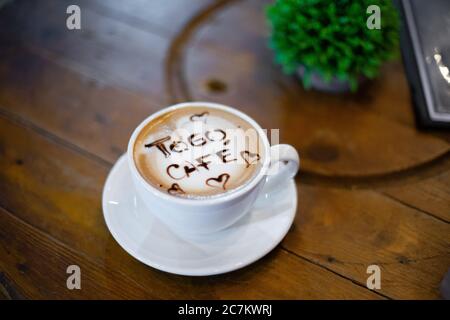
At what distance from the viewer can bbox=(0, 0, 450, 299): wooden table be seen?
2.18 feet

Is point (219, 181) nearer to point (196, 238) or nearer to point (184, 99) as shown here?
point (196, 238)

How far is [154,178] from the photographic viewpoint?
644 millimetres

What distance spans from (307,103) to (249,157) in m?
0.30

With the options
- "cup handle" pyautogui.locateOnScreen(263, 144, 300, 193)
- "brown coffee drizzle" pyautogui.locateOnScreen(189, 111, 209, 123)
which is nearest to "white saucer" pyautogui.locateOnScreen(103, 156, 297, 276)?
"cup handle" pyautogui.locateOnScreen(263, 144, 300, 193)

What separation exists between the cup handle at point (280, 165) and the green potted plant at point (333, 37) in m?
0.27

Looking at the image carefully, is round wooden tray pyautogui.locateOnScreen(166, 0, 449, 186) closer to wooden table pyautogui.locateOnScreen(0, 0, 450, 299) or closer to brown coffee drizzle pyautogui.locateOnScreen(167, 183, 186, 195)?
wooden table pyautogui.locateOnScreen(0, 0, 450, 299)

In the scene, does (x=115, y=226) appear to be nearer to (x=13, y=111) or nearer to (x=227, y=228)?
(x=227, y=228)

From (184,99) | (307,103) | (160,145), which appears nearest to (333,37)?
(307,103)

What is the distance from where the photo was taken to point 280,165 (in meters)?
0.72

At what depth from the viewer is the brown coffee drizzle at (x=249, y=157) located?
2.19 ft

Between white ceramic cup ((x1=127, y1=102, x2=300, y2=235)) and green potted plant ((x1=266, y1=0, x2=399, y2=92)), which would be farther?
green potted plant ((x1=266, y1=0, x2=399, y2=92))

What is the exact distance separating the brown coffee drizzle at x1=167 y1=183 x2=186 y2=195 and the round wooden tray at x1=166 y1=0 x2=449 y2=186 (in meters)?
0.26

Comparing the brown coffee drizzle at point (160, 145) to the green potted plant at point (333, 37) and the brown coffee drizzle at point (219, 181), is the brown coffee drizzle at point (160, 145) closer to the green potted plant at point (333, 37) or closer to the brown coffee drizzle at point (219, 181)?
the brown coffee drizzle at point (219, 181)
